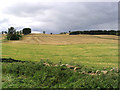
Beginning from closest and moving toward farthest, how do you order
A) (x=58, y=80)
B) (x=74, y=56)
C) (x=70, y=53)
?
(x=58, y=80), (x=74, y=56), (x=70, y=53)

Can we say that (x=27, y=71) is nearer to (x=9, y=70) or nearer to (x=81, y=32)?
Result: (x=9, y=70)

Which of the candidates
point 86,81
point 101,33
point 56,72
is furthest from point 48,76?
point 101,33

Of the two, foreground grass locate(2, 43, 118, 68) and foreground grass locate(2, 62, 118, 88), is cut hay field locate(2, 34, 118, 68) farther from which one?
foreground grass locate(2, 62, 118, 88)

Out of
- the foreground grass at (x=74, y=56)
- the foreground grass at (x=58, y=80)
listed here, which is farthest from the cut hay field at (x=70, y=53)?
the foreground grass at (x=58, y=80)

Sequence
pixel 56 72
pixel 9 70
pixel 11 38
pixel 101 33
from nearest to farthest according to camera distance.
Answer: pixel 56 72
pixel 9 70
pixel 11 38
pixel 101 33

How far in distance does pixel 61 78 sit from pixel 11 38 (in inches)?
1917

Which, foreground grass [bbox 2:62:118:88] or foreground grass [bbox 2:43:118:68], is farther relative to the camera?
foreground grass [bbox 2:43:118:68]

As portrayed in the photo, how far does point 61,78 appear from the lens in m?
8.42

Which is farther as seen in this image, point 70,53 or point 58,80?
point 70,53

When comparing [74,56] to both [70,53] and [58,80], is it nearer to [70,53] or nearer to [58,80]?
[70,53]

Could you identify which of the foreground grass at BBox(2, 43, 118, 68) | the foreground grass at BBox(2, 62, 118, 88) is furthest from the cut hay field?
the foreground grass at BBox(2, 62, 118, 88)

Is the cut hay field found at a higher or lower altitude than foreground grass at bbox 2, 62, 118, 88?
lower

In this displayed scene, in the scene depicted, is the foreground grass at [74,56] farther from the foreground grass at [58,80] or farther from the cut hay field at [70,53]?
the foreground grass at [58,80]

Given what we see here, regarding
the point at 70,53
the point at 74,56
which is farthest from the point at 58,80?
the point at 70,53
